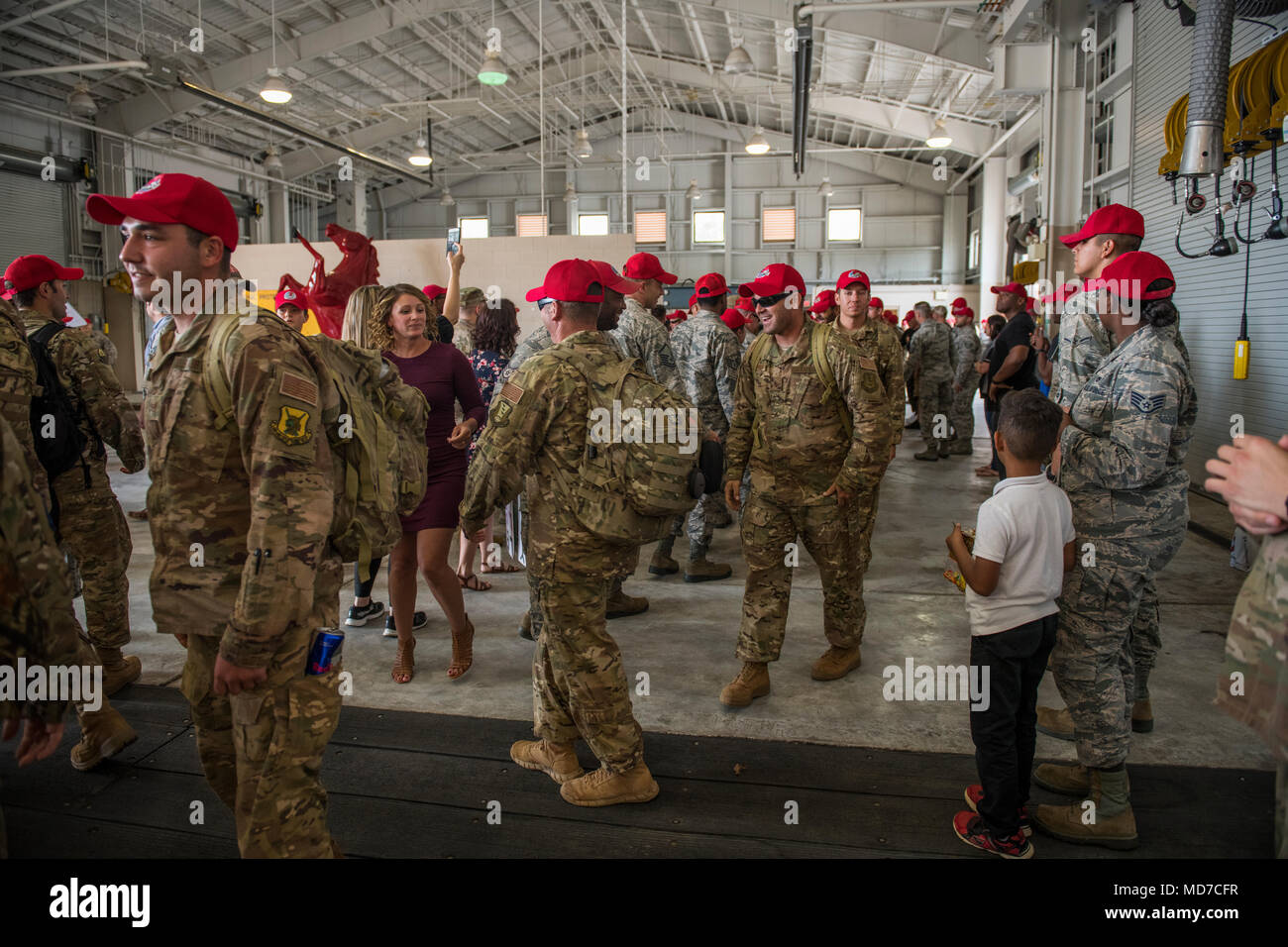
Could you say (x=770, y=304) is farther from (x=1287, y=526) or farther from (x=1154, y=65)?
(x=1154, y=65)

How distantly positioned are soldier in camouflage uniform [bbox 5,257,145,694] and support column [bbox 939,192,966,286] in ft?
77.9

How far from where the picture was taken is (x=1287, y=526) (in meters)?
1.38

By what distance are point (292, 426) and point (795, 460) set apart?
2.24 metres

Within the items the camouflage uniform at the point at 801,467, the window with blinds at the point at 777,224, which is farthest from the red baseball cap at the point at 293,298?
the window with blinds at the point at 777,224

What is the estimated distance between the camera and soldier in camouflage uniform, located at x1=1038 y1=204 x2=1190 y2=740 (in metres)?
2.91

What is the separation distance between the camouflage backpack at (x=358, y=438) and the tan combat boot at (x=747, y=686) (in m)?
1.77

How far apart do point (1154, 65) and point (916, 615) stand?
652 centimetres

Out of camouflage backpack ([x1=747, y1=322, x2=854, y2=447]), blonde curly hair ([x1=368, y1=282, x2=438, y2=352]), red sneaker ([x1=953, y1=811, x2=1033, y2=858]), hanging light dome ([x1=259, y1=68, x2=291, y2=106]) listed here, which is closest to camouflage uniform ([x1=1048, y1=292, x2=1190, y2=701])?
camouflage backpack ([x1=747, y1=322, x2=854, y2=447])

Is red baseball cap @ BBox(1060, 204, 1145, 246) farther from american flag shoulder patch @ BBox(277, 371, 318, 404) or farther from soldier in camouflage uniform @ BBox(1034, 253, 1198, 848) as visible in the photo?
american flag shoulder patch @ BBox(277, 371, 318, 404)

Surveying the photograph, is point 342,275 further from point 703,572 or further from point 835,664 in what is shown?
point 835,664

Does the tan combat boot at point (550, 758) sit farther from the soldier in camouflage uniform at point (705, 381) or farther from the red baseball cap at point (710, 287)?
the red baseball cap at point (710, 287)

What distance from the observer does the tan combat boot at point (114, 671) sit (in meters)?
3.59
